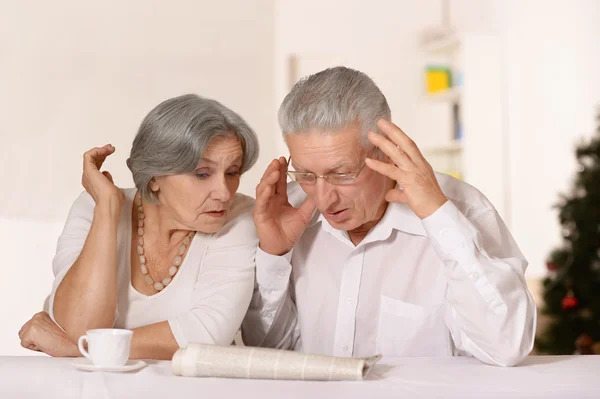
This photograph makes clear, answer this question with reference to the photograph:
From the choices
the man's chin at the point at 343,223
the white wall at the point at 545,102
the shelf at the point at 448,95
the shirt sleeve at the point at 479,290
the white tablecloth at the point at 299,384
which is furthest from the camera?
the shelf at the point at 448,95

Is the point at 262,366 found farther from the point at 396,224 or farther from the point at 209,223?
the point at 396,224

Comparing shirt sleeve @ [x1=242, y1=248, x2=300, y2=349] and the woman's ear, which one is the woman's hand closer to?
the woman's ear

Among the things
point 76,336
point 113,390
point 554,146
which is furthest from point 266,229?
point 554,146

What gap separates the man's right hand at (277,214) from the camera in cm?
197

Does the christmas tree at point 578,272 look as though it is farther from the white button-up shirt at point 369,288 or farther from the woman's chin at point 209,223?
the woman's chin at point 209,223

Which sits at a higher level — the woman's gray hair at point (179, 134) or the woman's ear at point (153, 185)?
the woman's gray hair at point (179, 134)

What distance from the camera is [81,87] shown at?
5.31 meters

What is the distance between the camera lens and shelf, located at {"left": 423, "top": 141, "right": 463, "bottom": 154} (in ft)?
20.5

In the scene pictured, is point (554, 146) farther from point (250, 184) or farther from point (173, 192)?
point (173, 192)

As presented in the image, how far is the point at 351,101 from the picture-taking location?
188 centimetres

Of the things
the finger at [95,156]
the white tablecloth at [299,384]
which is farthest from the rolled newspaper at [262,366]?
the finger at [95,156]

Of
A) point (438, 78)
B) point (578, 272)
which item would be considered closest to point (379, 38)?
point (438, 78)

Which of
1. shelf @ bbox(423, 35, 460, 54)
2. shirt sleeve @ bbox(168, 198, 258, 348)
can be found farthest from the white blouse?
shelf @ bbox(423, 35, 460, 54)

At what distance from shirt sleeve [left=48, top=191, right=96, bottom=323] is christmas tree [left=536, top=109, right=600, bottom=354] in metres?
3.02
